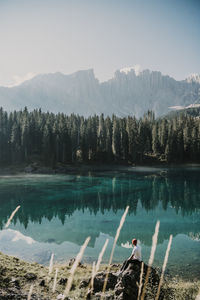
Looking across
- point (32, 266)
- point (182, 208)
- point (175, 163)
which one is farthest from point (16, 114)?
point (32, 266)

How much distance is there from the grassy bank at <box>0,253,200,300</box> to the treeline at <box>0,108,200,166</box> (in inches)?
3012

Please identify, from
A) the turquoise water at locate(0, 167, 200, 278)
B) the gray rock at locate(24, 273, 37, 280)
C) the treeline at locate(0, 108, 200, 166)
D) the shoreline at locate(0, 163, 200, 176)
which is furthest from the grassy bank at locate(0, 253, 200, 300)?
the treeline at locate(0, 108, 200, 166)

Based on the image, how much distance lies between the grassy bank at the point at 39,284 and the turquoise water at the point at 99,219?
5154 mm

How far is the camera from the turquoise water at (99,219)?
20.8 m

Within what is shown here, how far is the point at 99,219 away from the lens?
3200 cm

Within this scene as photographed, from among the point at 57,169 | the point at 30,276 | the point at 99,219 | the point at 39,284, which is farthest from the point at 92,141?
the point at 39,284

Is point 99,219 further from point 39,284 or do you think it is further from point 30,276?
point 39,284

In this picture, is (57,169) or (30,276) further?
(57,169)

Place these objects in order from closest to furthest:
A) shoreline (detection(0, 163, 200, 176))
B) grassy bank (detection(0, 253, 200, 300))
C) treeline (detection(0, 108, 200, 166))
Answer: grassy bank (detection(0, 253, 200, 300)), shoreline (detection(0, 163, 200, 176)), treeline (detection(0, 108, 200, 166))

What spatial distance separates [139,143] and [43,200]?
68.6 meters

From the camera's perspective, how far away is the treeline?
301ft

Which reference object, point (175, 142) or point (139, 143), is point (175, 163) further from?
point (139, 143)

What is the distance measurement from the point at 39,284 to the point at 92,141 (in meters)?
93.8

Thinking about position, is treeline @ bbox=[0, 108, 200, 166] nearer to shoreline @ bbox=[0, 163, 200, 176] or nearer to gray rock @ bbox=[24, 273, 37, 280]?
shoreline @ bbox=[0, 163, 200, 176]
